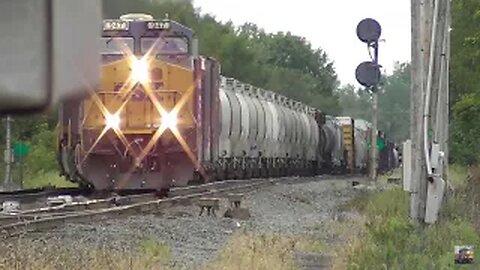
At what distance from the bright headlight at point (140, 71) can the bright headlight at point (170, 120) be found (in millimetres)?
1002

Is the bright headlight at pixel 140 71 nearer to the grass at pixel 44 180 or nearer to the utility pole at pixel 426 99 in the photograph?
the utility pole at pixel 426 99

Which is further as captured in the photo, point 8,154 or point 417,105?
point 8,154

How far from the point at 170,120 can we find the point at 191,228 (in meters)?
6.08

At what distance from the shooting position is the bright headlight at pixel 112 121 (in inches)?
796

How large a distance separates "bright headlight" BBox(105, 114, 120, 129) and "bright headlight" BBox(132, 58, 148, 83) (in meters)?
0.96

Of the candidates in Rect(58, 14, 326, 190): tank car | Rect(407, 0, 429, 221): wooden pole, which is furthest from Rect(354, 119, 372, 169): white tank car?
Rect(407, 0, 429, 221): wooden pole

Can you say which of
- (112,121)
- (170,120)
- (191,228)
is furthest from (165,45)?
(191,228)

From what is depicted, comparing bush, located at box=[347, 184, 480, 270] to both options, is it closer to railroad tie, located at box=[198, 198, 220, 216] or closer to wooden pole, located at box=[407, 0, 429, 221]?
wooden pole, located at box=[407, 0, 429, 221]

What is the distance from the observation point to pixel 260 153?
3334cm

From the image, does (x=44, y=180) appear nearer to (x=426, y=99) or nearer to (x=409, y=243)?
(x=426, y=99)

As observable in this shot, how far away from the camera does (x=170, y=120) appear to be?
66.4 ft

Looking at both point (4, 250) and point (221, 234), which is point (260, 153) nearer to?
point (221, 234)

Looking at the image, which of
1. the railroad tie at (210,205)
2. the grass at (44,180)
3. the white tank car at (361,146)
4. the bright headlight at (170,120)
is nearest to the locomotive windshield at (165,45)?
the bright headlight at (170,120)

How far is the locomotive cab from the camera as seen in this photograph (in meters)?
20.1
